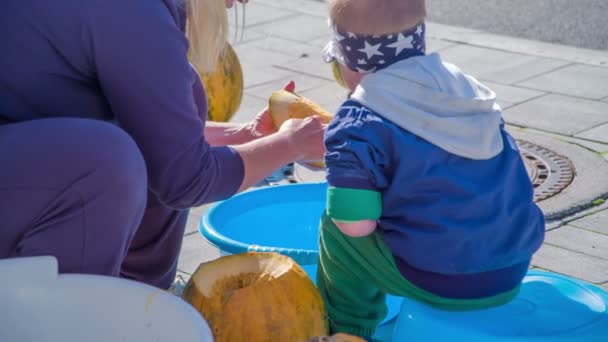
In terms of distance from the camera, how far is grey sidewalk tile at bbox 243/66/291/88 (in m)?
5.43

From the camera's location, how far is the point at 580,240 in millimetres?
3496

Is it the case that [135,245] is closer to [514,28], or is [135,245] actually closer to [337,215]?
[337,215]

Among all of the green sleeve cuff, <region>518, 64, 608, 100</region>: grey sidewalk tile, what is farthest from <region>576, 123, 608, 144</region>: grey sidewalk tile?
the green sleeve cuff

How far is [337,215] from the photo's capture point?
93.3 inches

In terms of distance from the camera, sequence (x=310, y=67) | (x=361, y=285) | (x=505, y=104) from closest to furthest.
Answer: (x=361, y=285)
(x=505, y=104)
(x=310, y=67)

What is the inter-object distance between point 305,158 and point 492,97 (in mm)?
520

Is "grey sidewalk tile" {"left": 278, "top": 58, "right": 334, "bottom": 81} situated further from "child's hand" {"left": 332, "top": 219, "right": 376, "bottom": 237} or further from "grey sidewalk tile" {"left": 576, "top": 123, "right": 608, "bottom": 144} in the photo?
"child's hand" {"left": 332, "top": 219, "right": 376, "bottom": 237}

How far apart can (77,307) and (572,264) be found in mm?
1895

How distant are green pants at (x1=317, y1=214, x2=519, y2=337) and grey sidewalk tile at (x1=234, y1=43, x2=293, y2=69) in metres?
3.18

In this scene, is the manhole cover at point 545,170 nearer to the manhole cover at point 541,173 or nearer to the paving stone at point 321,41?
the manhole cover at point 541,173

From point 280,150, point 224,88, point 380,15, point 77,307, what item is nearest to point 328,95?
point 224,88

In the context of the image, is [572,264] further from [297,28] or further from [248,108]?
[297,28]

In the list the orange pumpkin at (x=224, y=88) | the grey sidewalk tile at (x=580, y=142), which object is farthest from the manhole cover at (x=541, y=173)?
the orange pumpkin at (x=224, y=88)

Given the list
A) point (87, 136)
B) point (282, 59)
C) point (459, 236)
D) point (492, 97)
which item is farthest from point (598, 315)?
point (282, 59)
